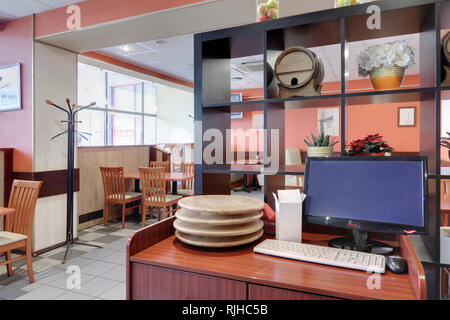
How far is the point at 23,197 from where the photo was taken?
279cm

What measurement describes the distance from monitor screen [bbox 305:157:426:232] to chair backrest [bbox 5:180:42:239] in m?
2.48

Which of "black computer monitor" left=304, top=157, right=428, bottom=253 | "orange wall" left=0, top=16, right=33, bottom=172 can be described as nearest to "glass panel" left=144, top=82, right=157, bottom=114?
"orange wall" left=0, top=16, right=33, bottom=172

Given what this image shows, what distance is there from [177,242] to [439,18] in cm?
158

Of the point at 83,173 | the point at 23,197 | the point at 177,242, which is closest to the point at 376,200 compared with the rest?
the point at 177,242

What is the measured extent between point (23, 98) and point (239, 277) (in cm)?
338

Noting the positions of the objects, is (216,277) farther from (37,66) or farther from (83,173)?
(83,173)

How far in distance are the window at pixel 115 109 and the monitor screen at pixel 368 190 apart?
6325mm

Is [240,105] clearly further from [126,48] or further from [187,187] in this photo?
[187,187]

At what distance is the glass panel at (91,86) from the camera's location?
776cm

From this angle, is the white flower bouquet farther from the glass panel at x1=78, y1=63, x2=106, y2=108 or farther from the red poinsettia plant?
the glass panel at x1=78, y1=63, x2=106, y2=108

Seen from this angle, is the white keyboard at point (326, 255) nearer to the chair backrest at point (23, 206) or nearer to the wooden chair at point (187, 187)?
the chair backrest at point (23, 206)

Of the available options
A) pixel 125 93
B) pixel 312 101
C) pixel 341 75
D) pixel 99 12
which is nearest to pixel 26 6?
pixel 99 12

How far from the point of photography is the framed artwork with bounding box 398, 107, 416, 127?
6.62m

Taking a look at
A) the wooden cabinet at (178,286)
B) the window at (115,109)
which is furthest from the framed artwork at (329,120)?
the wooden cabinet at (178,286)
